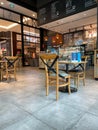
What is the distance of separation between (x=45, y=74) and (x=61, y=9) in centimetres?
443

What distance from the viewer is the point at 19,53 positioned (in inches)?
451

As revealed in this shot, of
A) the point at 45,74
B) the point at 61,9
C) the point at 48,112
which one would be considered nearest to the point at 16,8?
the point at 61,9

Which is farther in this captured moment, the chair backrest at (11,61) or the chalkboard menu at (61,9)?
the chalkboard menu at (61,9)

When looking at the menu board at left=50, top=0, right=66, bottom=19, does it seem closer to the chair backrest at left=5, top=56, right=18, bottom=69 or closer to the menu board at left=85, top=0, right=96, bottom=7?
the menu board at left=85, top=0, right=96, bottom=7

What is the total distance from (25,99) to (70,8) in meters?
5.41

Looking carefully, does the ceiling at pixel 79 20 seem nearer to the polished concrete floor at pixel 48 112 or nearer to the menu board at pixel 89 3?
the menu board at pixel 89 3

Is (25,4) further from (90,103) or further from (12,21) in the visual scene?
(90,103)

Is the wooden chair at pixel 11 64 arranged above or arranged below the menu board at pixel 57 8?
below

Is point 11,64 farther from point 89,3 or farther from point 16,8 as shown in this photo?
point 16,8

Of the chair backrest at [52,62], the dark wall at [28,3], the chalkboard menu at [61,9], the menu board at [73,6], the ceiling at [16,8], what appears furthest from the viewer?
the dark wall at [28,3]

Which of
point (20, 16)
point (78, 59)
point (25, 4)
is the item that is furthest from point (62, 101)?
point (20, 16)

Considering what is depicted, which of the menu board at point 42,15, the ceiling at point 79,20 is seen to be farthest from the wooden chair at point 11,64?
the menu board at point 42,15

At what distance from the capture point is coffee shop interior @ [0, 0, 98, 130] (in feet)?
6.34

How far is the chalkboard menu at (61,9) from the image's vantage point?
19.5ft
